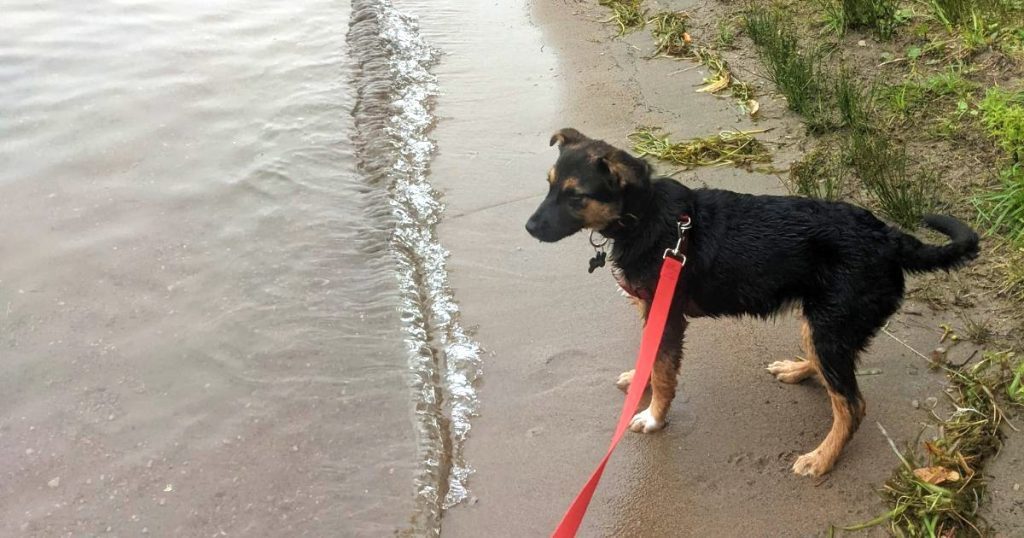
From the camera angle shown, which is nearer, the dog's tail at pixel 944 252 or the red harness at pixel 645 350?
the red harness at pixel 645 350

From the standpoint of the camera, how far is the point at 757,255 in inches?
151

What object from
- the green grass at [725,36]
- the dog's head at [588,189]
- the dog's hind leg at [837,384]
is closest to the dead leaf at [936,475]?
the dog's hind leg at [837,384]

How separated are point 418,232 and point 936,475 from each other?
3.89 m

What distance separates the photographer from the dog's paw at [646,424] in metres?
4.23

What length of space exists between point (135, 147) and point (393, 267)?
134 inches

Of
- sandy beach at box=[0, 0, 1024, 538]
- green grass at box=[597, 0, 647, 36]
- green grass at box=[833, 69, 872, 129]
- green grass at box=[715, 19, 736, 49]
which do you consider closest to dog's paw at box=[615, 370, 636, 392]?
sandy beach at box=[0, 0, 1024, 538]

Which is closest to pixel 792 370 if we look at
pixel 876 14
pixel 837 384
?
pixel 837 384

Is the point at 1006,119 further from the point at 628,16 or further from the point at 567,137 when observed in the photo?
the point at 628,16

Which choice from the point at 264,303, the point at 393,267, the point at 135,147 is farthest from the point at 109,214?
the point at 393,267

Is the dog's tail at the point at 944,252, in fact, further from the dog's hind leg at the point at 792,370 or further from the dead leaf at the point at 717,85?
the dead leaf at the point at 717,85

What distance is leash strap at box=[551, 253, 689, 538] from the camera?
2920 mm

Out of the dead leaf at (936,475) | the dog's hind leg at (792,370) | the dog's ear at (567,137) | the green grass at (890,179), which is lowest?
the dog's hind leg at (792,370)

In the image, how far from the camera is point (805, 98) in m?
6.39

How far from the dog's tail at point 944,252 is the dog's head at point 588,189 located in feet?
A: 4.15
